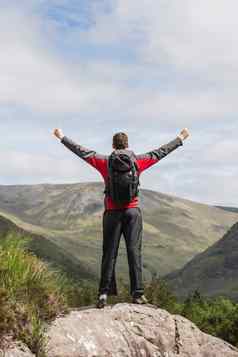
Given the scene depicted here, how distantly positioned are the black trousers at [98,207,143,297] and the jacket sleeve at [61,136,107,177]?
2.46ft

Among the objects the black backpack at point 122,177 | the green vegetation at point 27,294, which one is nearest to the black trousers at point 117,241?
the black backpack at point 122,177

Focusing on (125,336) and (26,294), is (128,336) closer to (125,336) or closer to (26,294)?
(125,336)

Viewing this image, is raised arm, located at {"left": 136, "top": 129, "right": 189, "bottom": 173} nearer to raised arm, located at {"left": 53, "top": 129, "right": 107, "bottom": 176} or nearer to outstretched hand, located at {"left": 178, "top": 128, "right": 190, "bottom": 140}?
outstretched hand, located at {"left": 178, "top": 128, "right": 190, "bottom": 140}

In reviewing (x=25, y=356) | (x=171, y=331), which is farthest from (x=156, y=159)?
(x=25, y=356)

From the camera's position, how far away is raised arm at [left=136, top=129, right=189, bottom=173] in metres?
9.99

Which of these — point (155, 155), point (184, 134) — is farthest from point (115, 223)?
point (184, 134)

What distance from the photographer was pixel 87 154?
9.84 m

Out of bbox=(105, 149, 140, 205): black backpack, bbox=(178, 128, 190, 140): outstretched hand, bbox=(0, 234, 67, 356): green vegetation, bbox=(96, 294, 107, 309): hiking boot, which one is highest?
bbox=(178, 128, 190, 140): outstretched hand

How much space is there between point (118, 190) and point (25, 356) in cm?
335

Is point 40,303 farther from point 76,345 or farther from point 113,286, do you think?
point 113,286

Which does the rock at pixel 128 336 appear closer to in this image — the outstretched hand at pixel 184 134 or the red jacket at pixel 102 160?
the red jacket at pixel 102 160

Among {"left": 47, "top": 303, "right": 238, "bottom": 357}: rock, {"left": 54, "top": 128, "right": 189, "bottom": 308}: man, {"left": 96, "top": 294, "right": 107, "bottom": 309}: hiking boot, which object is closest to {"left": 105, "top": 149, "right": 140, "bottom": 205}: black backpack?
{"left": 54, "top": 128, "right": 189, "bottom": 308}: man

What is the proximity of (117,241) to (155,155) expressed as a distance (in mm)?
1616

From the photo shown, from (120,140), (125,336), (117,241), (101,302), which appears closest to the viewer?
(125,336)
